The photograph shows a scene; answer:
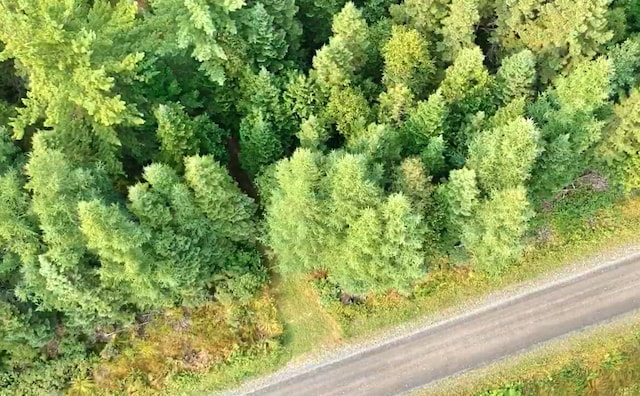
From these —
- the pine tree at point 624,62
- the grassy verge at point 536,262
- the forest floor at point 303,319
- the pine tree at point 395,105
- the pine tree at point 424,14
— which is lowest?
the grassy verge at point 536,262

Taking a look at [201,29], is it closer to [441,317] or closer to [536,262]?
[441,317]

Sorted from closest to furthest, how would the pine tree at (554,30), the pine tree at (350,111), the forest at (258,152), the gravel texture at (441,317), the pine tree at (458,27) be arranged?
the forest at (258,152)
the pine tree at (554,30)
the pine tree at (458,27)
the pine tree at (350,111)
the gravel texture at (441,317)

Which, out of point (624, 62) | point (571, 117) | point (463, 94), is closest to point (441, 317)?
point (463, 94)

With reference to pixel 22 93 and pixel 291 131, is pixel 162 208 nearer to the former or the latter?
pixel 291 131

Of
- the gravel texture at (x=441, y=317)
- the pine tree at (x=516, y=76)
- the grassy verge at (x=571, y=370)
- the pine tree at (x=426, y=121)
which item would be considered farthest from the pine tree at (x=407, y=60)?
the grassy verge at (x=571, y=370)

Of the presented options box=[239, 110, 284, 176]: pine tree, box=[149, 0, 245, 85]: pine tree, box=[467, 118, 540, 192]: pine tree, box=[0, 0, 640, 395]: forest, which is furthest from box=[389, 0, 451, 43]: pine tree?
box=[239, 110, 284, 176]: pine tree

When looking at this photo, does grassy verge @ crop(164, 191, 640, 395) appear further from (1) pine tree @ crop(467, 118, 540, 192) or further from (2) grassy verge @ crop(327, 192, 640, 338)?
(1) pine tree @ crop(467, 118, 540, 192)

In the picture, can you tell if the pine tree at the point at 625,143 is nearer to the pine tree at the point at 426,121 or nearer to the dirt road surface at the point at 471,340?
the dirt road surface at the point at 471,340
